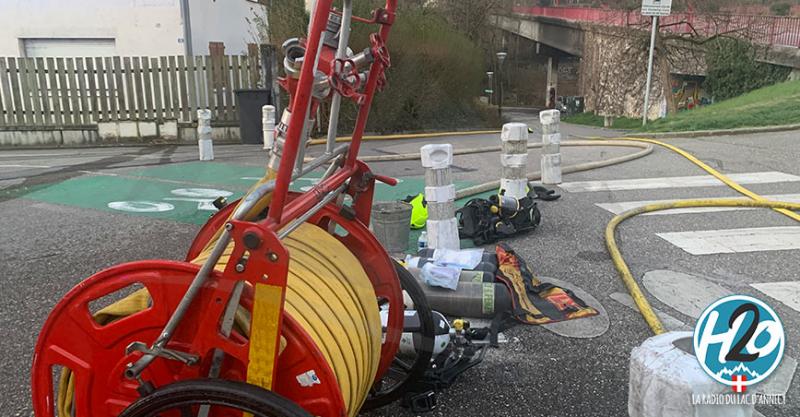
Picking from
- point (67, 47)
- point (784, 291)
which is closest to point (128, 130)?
point (67, 47)

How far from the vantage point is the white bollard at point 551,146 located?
7.43 metres

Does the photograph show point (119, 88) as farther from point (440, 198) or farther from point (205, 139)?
point (440, 198)

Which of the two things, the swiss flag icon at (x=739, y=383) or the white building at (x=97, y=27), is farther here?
the white building at (x=97, y=27)

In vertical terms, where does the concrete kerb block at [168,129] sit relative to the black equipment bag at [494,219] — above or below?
above

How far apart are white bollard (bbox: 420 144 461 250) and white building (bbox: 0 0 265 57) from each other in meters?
15.3

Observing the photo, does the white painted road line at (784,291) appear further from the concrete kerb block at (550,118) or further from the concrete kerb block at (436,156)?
the concrete kerb block at (550,118)

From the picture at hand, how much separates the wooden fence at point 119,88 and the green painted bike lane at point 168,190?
15.4ft

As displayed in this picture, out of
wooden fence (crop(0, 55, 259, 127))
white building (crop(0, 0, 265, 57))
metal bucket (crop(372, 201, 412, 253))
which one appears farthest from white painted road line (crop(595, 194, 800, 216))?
white building (crop(0, 0, 265, 57))

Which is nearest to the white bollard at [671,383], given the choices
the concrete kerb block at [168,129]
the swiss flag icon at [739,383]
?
the swiss flag icon at [739,383]

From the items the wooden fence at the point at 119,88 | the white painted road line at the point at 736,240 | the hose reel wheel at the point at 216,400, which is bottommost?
the white painted road line at the point at 736,240

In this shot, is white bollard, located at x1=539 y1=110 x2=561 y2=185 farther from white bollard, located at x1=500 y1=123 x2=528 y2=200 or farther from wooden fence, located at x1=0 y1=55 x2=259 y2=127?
wooden fence, located at x1=0 y1=55 x2=259 y2=127

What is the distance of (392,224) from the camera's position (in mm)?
5242

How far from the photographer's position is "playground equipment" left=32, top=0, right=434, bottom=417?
1.87 metres

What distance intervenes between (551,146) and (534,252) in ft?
9.00
